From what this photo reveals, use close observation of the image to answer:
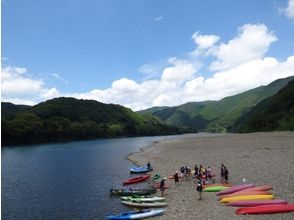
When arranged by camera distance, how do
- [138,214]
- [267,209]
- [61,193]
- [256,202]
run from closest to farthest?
[267,209]
[256,202]
[138,214]
[61,193]

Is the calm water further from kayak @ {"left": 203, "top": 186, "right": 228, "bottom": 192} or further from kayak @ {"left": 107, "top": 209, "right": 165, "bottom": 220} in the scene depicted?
kayak @ {"left": 203, "top": 186, "right": 228, "bottom": 192}

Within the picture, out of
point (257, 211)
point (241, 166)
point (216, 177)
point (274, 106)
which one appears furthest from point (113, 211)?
point (274, 106)

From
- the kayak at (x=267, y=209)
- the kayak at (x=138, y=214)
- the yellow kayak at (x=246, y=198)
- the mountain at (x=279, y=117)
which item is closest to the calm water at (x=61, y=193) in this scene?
the kayak at (x=138, y=214)

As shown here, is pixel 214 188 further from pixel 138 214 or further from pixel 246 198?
pixel 138 214

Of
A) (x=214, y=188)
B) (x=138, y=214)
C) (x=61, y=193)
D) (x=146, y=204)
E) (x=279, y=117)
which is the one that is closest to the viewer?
(x=138, y=214)

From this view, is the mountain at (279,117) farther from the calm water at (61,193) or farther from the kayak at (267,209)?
the kayak at (267,209)

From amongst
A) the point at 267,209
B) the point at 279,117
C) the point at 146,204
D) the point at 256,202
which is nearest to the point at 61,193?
the point at 146,204

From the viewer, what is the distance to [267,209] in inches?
1211

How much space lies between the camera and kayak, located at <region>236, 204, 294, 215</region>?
30359 millimetres

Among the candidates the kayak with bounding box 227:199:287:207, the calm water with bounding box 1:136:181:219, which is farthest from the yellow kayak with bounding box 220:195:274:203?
the calm water with bounding box 1:136:181:219

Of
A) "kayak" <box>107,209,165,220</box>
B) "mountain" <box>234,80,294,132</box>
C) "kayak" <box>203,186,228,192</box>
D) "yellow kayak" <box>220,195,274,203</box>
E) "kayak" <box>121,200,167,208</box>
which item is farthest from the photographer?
"mountain" <box>234,80,294,132</box>

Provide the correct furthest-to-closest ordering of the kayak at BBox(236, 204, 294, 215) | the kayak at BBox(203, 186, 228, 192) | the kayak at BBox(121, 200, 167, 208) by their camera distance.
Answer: the kayak at BBox(203, 186, 228, 192) < the kayak at BBox(121, 200, 167, 208) < the kayak at BBox(236, 204, 294, 215)

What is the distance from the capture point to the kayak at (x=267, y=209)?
30.4 meters

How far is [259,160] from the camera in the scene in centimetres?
6372
